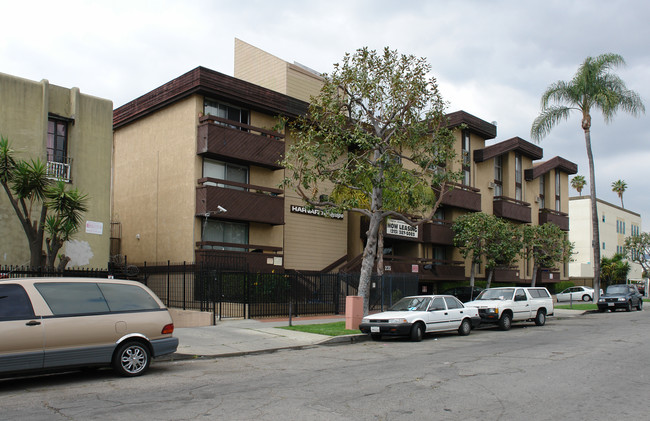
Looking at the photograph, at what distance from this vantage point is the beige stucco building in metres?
19.0

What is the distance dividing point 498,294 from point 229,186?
1265cm

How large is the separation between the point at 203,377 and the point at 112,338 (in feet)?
5.67

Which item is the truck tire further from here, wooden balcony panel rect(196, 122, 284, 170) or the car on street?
the car on street

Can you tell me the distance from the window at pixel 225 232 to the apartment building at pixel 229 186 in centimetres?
5

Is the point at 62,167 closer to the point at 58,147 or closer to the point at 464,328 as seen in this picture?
the point at 58,147

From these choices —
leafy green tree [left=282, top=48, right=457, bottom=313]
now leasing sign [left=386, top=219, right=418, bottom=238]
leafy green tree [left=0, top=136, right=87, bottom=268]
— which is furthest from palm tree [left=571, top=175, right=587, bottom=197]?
leafy green tree [left=0, top=136, right=87, bottom=268]

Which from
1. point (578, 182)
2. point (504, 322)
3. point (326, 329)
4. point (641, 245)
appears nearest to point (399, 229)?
point (504, 322)

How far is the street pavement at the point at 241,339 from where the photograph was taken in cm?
1380

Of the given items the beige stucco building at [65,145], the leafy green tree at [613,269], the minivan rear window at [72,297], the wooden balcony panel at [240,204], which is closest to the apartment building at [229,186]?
the wooden balcony panel at [240,204]

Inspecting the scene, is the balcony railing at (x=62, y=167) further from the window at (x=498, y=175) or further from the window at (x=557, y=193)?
the window at (x=557, y=193)

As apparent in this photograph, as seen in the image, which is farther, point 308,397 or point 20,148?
point 20,148

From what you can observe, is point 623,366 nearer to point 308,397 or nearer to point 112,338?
point 308,397

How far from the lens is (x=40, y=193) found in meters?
15.7

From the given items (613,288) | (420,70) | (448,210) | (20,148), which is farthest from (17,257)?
(613,288)
